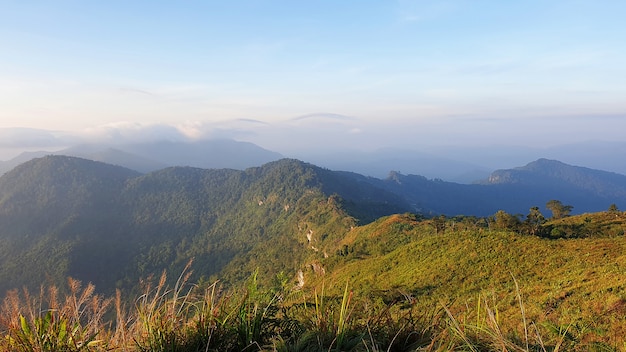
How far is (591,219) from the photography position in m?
37.7

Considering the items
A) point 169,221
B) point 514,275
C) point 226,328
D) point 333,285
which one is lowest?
point 169,221

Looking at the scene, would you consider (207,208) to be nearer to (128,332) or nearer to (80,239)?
(80,239)

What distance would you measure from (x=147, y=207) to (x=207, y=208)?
31.6 m

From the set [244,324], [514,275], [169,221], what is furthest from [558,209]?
[169,221]

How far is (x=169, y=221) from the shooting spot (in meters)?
157

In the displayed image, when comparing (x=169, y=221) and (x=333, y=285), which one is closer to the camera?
(x=333, y=285)

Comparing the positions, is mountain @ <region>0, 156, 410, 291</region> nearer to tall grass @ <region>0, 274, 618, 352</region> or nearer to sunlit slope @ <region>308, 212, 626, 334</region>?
sunlit slope @ <region>308, 212, 626, 334</region>

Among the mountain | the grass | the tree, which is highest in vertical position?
the grass

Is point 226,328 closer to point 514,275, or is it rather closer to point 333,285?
point 333,285

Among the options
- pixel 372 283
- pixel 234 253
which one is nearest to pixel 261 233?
pixel 234 253

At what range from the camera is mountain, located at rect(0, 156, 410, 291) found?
98.7m

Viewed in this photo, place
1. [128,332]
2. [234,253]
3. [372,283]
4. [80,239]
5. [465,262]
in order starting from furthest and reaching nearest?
1. [80,239]
2. [234,253]
3. [372,283]
4. [465,262]
5. [128,332]

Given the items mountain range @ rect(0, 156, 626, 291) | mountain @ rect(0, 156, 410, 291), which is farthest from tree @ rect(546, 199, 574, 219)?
mountain @ rect(0, 156, 410, 291)

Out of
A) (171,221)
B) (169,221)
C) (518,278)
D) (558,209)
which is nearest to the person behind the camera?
(518,278)
